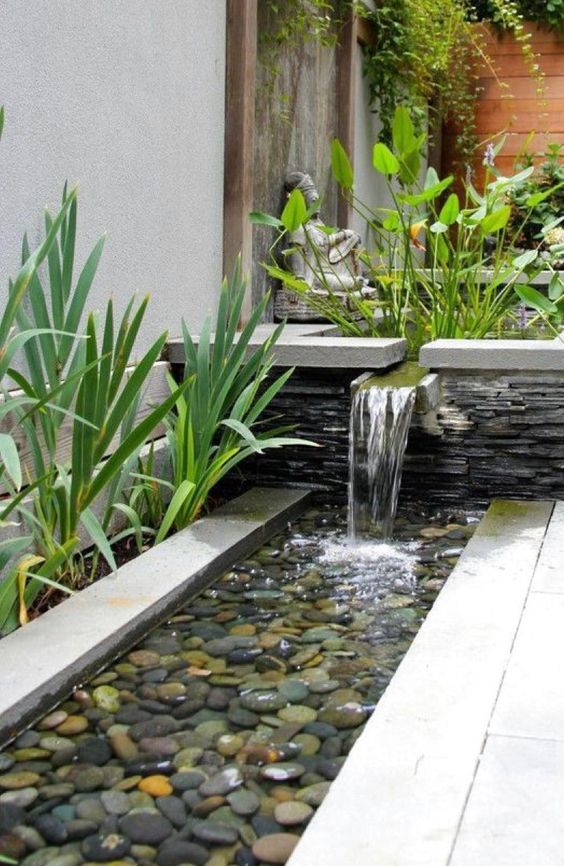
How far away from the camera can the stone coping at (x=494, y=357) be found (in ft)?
11.2

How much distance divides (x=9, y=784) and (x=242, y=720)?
1.37 feet

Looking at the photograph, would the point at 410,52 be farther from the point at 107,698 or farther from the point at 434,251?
the point at 107,698

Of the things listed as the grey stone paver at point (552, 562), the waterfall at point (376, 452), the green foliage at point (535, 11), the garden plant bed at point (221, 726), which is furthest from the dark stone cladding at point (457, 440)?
the green foliage at point (535, 11)

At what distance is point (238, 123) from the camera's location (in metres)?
4.13

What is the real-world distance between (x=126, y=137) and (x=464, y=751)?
2.20 m

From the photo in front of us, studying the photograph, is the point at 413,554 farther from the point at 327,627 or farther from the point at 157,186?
the point at 157,186

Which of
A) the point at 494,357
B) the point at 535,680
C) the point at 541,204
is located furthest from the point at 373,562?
the point at 541,204

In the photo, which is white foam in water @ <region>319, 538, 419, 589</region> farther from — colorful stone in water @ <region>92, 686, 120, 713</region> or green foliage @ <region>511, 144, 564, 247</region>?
green foliage @ <region>511, 144, 564, 247</region>

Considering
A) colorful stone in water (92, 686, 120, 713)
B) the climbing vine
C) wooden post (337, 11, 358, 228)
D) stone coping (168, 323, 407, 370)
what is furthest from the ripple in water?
wooden post (337, 11, 358, 228)

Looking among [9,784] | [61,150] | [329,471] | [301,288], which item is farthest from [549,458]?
[9,784]

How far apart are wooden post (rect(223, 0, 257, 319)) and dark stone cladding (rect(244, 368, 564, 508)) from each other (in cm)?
83

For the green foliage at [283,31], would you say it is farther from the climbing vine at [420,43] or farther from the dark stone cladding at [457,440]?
the dark stone cladding at [457,440]

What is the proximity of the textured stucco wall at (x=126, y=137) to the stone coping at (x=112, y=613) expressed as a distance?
2.43ft

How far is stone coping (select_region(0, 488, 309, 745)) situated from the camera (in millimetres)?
1896
